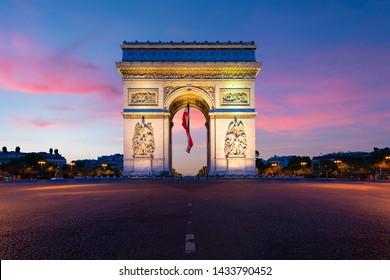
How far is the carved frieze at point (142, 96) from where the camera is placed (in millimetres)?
44812

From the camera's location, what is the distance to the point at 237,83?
45.1 meters

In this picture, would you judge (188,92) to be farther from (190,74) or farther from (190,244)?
(190,244)

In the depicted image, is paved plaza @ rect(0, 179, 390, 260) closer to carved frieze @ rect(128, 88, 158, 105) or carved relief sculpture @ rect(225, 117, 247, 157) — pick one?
carved relief sculpture @ rect(225, 117, 247, 157)

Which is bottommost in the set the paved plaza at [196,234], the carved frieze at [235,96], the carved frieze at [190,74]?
the paved plaza at [196,234]

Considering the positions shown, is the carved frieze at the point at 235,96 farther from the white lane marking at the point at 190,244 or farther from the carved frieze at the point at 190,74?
the white lane marking at the point at 190,244

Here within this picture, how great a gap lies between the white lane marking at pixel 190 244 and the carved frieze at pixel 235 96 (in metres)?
38.4

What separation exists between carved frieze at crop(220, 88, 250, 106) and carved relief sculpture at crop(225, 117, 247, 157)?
2693mm

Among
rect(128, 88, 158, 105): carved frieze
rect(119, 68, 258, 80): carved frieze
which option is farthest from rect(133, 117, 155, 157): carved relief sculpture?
rect(119, 68, 258, 80): carved frieze

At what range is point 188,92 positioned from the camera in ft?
149

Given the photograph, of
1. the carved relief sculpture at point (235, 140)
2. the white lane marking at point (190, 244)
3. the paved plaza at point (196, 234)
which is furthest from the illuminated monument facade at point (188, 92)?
the white lane marking at point (190, 244)

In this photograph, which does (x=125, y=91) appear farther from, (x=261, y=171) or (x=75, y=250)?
(x=261, y=171)

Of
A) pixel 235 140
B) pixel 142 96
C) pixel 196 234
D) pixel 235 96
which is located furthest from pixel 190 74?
pixel 196 234

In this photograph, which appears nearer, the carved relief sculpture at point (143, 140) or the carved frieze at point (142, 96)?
the carved relief sculpture at point (143, 140)

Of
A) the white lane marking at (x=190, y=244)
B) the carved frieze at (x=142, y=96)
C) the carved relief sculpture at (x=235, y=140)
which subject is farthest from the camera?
the carved frieze at (x=142, y=96)
